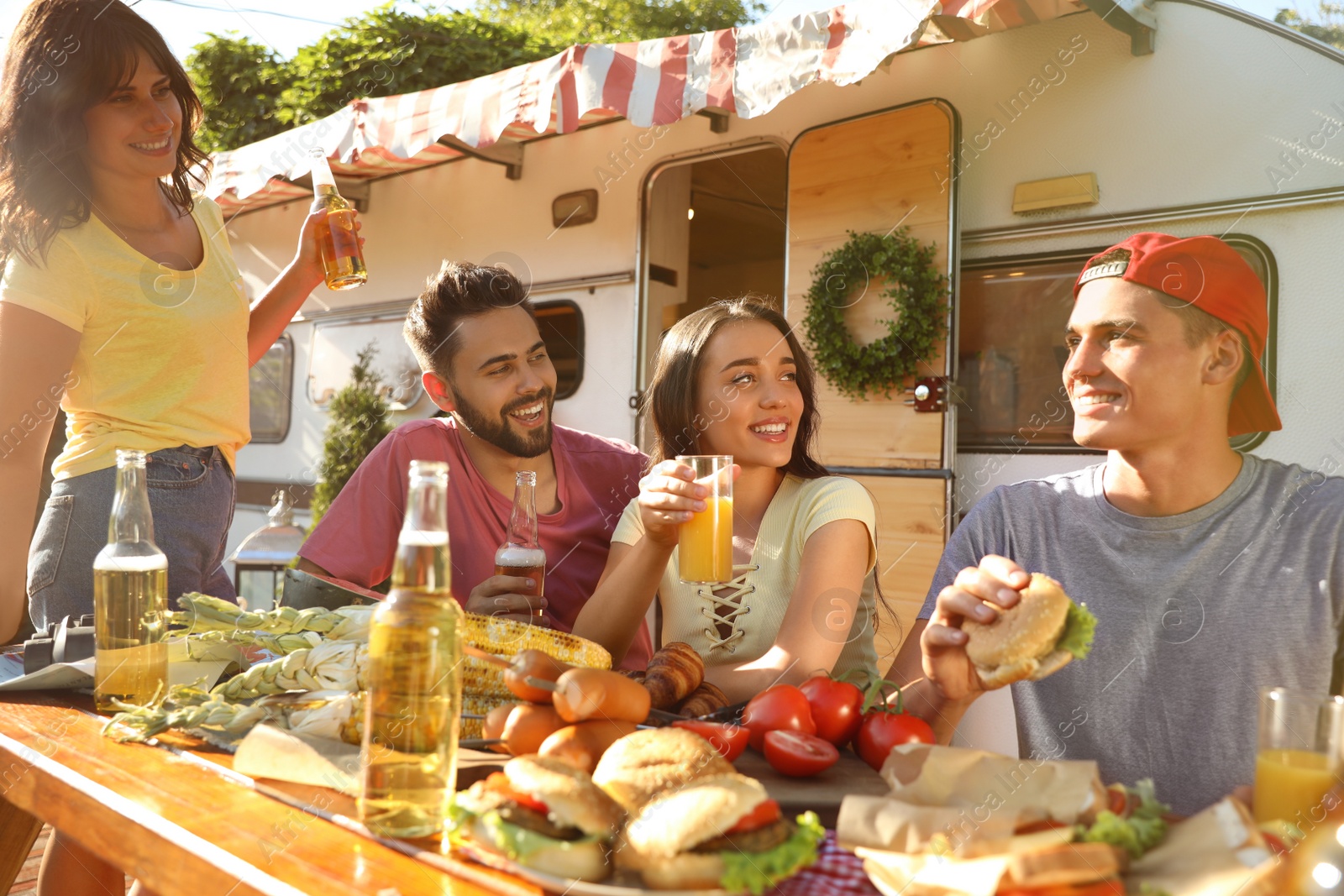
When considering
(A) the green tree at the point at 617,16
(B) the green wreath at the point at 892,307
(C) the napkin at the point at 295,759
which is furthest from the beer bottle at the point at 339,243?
(A) the green tree at the point at 617,16

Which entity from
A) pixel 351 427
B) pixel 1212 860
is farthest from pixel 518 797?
pixel 351 427

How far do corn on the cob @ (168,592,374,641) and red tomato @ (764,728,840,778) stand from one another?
0.77 m

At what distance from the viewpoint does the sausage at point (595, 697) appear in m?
1.21

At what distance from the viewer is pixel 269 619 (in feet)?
5.66

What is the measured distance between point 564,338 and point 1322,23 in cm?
431

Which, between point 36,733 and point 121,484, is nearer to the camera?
point 36,733

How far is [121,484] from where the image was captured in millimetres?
1571

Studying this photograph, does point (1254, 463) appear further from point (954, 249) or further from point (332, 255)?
point (954, 249)

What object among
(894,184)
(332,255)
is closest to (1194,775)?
(332,255)

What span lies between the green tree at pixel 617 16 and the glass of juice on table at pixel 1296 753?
3093 cm

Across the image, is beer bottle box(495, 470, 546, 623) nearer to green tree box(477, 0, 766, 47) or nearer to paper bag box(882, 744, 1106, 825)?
paper bag box(882, 744, 1106, 825)

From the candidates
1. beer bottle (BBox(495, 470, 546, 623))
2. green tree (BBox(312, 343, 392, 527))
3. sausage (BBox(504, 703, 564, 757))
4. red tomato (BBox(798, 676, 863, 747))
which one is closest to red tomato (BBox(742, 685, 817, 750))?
red tomato (BBox(798, 676, 863, 747))

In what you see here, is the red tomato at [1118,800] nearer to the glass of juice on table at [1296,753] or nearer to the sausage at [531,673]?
the glass of juice on table at [1296,753]

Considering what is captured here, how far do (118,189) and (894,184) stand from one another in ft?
11.7
